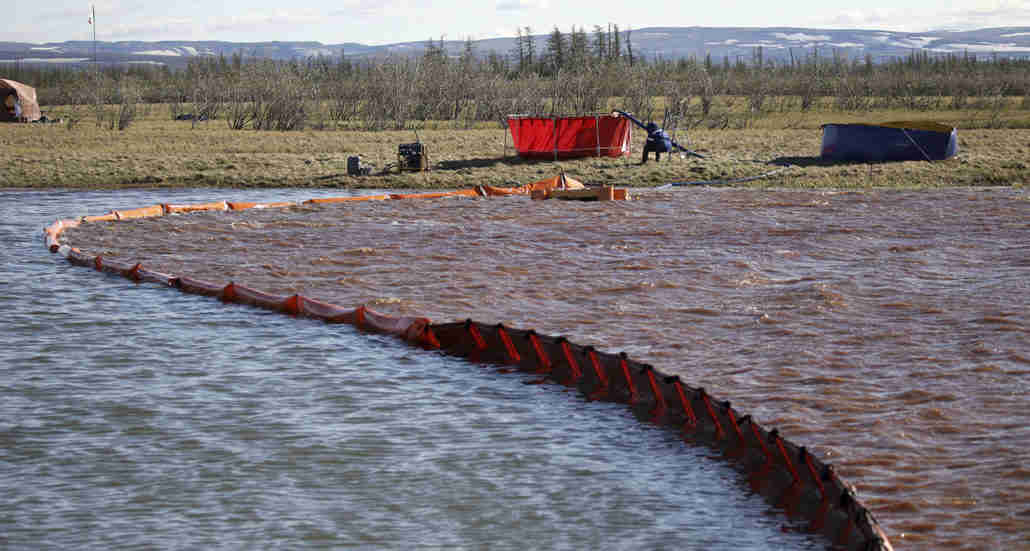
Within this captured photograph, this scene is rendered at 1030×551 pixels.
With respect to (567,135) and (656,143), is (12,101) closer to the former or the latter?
(567,135)

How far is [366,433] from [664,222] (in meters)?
14.2

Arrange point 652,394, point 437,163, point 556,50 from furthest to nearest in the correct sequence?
1. point 556,50
2. point 437,163
3. point 652,394

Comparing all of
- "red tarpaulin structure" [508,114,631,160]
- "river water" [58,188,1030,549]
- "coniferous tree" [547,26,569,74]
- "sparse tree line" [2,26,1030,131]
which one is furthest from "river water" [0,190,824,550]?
"coniferous tree" [547,26,569,74]

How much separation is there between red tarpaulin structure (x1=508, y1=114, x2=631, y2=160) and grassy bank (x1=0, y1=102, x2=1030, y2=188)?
0.76 meters

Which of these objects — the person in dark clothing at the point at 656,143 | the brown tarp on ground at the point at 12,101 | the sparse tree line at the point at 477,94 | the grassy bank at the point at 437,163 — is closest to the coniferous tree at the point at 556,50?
the sparse tree line at the point at 477,94

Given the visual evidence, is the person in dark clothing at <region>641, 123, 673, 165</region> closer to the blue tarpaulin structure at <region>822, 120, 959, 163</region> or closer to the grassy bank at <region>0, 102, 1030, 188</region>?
the grassy bank at <region>0, 102, 1030, 188</region>

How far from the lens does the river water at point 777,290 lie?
8430mm


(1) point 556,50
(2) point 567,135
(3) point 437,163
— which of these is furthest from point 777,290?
(1) point 556,50

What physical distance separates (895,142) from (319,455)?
1054 inches

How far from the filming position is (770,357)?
11.3 meters

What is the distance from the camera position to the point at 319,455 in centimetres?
867

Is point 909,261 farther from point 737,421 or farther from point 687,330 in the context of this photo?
point 737,421

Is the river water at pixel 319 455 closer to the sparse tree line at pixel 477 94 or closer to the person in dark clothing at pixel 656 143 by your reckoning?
the person in dark clothing at pixel 656 143

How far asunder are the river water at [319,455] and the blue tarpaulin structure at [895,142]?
22.8m
